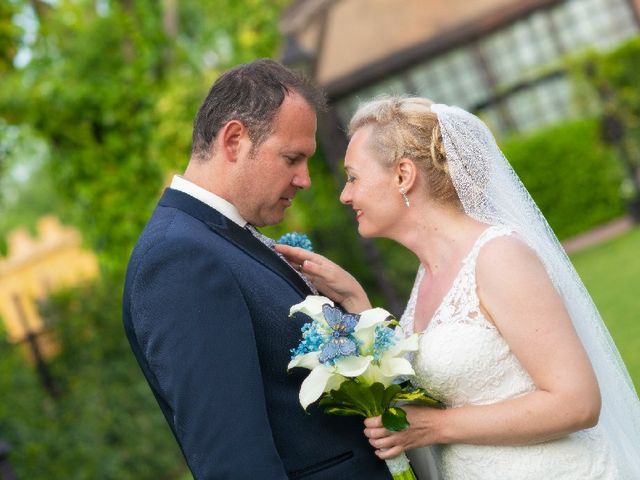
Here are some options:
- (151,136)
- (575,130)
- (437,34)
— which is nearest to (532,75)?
(437,34)

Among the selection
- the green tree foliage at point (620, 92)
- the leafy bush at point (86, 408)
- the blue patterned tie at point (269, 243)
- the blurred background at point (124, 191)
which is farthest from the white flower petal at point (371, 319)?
the green tree foliage at point (620, 92)

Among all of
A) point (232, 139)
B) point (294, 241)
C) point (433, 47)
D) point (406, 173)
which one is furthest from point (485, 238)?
point (433, 47)

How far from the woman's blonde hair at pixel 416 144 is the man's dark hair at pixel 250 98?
0.44 metres

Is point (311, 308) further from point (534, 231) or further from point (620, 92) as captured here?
point (620, 92)

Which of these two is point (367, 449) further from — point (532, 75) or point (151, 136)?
point (532, 75)

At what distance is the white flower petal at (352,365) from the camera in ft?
9.42

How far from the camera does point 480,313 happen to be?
3.30 metres

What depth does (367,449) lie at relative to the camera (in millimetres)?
3117

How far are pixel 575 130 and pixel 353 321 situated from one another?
16.9 meters

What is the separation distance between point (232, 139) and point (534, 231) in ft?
4.19

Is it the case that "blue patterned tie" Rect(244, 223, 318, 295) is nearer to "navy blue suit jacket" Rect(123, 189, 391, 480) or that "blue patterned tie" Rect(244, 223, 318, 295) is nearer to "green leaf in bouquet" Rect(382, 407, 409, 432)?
"navy blue suit jacket" Rect(123, 189, 391, 480)

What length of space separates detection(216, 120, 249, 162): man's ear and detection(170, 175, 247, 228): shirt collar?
0.13m

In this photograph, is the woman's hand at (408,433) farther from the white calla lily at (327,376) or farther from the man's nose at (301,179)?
the man's nose at (301,179)

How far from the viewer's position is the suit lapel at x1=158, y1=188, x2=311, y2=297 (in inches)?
119
